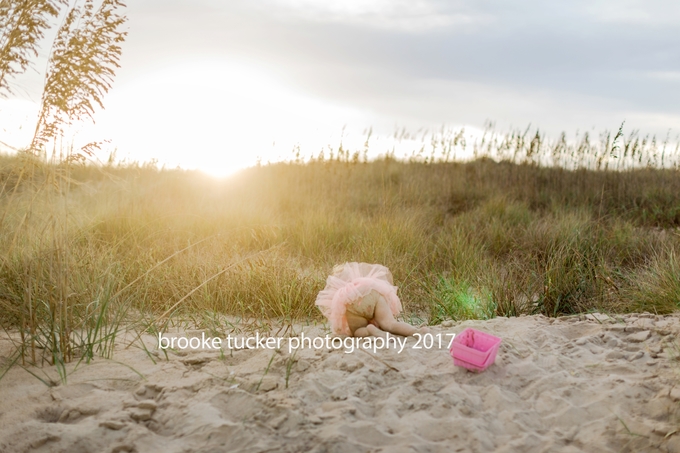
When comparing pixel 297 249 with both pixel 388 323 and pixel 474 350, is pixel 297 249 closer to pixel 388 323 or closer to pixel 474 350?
pixel 388 323

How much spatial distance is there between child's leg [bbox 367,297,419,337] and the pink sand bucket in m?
0.46

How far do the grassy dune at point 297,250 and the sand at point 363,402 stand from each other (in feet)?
A: 1.55

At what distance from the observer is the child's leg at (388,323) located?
3.57 meters

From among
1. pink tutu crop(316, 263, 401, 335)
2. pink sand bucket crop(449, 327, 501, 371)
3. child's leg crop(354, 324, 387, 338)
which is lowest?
child's leg crop(354, 324, 387, 338)

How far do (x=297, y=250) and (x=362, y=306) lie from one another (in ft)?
9.39

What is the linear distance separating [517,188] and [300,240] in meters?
5.49

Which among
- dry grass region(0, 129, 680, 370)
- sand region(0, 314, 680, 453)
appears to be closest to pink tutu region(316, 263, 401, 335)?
sand region(0, 314, 680, 453)

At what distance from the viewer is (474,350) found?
9.50 ft

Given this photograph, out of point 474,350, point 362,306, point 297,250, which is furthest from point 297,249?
point 474,350

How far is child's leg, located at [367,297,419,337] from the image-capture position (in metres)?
3.57

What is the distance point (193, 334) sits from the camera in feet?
13.0

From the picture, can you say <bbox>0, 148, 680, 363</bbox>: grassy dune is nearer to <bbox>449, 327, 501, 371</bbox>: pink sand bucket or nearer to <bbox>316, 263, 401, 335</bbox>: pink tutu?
<bbox>316, 263, 401, 335</bbox>: pink tutu

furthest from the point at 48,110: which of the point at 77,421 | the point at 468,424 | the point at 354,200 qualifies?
the point at 354,200

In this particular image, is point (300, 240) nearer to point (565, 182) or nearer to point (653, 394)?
point (653, 394)
